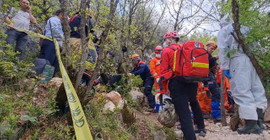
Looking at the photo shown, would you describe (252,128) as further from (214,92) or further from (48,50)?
(48,50)

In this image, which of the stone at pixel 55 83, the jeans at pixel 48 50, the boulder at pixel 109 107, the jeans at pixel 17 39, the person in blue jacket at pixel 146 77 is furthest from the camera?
the person in blue jacket at pixel 146 77

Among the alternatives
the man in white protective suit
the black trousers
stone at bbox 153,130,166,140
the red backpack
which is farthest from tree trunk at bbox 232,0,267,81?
stone at bbox 153,130,166,140

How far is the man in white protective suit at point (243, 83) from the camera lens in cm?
384

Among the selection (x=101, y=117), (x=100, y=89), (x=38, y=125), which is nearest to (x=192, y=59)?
(x=101, y=117)

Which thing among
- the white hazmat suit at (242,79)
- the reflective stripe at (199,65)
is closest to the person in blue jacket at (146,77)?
the white hazmat suit at (242,79)

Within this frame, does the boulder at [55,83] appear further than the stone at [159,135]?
No

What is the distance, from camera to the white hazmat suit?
12.6 feet

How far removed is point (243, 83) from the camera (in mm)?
3900

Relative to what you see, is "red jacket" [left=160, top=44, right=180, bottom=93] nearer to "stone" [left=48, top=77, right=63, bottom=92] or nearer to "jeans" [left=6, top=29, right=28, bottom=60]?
"stone" [left=48, top=77, right=63, bottom=92]

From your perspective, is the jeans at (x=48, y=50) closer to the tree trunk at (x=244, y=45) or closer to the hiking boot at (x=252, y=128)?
the tree trunk at (x=244, y=45)

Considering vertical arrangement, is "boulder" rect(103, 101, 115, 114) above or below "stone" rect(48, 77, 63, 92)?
below

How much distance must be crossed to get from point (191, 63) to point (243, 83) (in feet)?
3.57

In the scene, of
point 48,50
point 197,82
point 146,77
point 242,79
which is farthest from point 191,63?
point 146,77

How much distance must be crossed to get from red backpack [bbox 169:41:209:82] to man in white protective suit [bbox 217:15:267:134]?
0.73 m
